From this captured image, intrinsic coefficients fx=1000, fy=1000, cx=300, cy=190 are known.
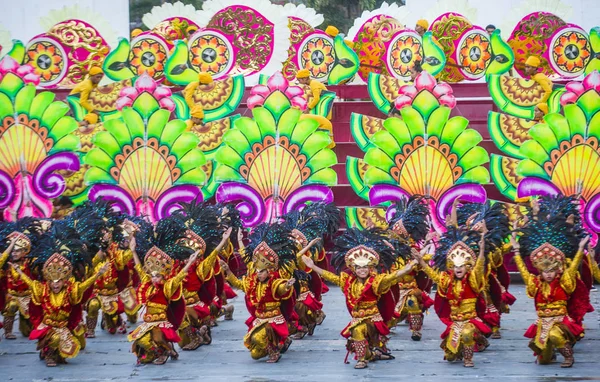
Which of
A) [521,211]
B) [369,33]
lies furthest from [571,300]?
[369,33]

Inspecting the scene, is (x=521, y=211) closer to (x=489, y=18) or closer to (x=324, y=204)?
(x=324, y=204)

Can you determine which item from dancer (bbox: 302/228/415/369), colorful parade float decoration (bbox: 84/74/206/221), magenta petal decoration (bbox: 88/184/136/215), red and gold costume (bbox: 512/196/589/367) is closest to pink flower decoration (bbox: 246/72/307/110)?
colorful parade float decoration (bbox: 84/74/206/221)

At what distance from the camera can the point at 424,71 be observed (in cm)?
1214

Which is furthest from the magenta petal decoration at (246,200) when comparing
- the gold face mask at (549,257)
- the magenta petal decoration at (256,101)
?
the gold face mask at (549,257)

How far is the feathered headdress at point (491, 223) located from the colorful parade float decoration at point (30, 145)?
18.8ft

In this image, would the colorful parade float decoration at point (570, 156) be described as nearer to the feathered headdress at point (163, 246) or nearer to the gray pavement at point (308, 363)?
the gray pavement at point (308, 363)

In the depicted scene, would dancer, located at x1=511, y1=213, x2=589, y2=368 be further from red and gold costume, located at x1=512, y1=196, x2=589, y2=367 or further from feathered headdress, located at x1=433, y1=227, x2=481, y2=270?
feathered headdress, located at x1=433, y1=227, x2=481, y2=270

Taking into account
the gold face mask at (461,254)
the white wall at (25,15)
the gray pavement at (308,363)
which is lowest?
the gray pavement at (308,363)

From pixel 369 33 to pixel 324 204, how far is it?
162 inches

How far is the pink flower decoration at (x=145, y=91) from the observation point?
12.6 m

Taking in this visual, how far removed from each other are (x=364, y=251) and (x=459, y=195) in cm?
410

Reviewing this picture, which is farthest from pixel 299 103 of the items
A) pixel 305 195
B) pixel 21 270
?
pixel 21 270

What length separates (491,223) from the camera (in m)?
8.49

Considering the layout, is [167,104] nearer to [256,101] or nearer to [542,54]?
[256,101]
